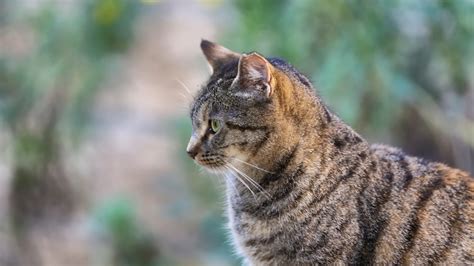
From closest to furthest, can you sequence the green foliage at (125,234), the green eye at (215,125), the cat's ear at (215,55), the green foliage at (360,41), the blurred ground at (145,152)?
the green eye at (215,125) < the cat's ear at (215,55) < the green foliage at (360,41) < the green foliage at (125,234) < the blurred ground at (145,152)

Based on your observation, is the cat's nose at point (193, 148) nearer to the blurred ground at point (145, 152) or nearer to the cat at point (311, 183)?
the cat at point (311, 183)

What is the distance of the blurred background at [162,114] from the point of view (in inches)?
129

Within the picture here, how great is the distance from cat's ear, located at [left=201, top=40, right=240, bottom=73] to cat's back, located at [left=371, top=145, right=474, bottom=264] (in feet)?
1.63

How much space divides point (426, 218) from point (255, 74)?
55 cm

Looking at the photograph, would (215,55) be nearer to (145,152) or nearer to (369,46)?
(369,46)

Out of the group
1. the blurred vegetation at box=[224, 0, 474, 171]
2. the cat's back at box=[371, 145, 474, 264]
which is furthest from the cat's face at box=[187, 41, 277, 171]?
the blurred vegetation at box=[224, 0, 474, 171]

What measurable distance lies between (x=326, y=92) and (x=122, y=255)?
1878 mm

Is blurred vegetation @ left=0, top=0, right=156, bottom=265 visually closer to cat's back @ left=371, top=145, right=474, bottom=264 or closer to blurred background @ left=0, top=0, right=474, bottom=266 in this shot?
blurred background @ left=0, top=0, right=474, bottom=266

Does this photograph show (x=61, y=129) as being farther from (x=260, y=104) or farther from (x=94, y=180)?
(x=260, y=104)

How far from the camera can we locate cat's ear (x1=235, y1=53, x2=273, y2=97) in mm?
2041

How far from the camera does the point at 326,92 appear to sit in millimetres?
3207

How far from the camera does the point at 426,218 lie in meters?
2.12

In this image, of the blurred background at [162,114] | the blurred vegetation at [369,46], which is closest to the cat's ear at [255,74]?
the blurred background at [162,114]

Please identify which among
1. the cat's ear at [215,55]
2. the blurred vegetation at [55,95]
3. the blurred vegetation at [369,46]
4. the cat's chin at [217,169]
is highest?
the blurred vegetation at [55,95]
